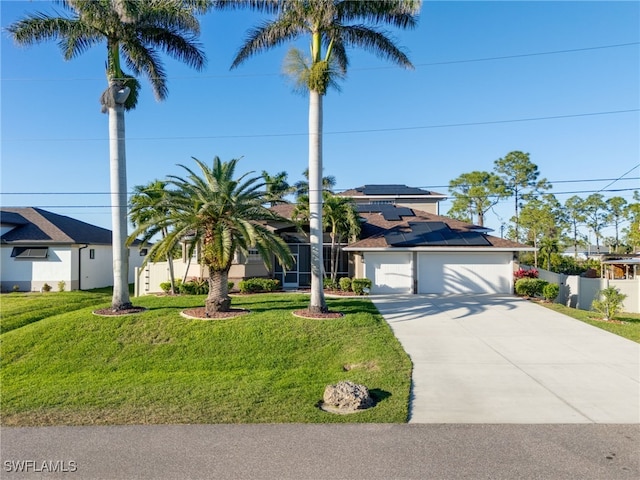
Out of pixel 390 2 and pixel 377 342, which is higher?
pixel 390 2

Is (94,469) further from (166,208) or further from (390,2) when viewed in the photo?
(390,2)

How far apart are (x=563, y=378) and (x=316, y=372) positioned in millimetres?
5156

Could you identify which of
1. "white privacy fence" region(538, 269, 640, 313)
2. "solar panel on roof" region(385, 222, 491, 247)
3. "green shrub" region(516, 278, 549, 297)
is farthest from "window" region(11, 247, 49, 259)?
"white privacy fence" region(538, 269, 640, 313)

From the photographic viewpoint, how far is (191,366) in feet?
29.5

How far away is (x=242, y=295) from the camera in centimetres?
1731

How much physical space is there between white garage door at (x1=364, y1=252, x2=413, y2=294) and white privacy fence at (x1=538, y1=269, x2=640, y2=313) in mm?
7200

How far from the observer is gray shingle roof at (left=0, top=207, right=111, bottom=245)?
22.4 meters

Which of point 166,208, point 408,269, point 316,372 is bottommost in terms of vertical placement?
point 316,372

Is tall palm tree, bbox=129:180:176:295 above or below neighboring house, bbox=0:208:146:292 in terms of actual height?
above

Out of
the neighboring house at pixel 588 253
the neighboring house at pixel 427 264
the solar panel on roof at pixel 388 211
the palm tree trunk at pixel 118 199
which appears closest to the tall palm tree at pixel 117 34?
the palm tree trunk at pixel 118 199

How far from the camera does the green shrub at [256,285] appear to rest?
706 inches

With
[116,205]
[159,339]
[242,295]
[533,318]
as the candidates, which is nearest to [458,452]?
[159,339]

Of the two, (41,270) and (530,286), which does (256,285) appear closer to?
(530,286)

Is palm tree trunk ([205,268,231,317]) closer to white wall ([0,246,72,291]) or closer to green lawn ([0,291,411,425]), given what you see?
green lawn ([0,291,411,425])
